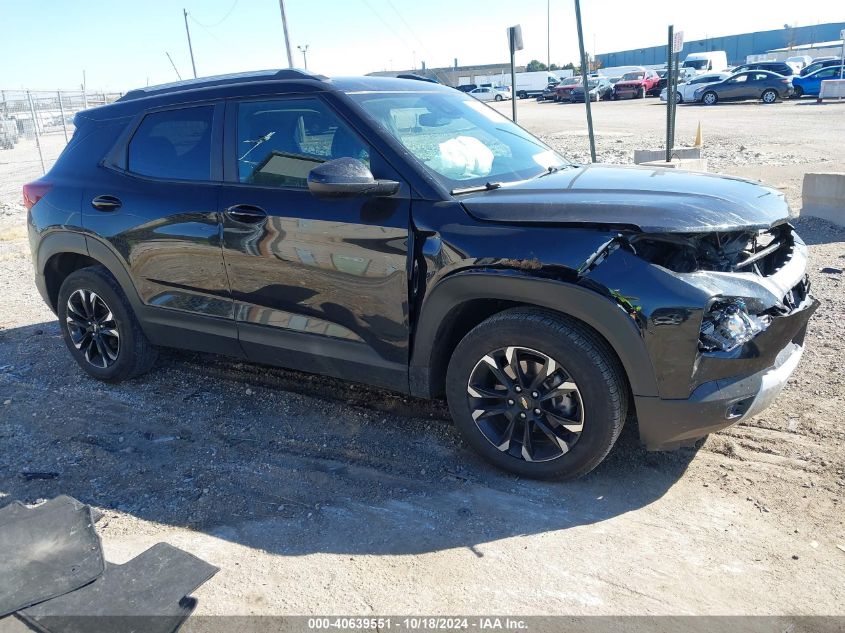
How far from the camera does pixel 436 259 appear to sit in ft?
11.0

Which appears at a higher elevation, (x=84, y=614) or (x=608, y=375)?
(x=608, y=375)

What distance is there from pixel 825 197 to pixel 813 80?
2820 centimetres

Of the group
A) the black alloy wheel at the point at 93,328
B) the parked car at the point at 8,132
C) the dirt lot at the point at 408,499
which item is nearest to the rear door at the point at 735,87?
the parked car at the point at 8,132

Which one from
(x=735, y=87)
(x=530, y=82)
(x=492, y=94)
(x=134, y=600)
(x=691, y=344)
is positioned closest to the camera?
(x=134, y=600)

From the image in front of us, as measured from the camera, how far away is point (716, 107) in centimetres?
3067

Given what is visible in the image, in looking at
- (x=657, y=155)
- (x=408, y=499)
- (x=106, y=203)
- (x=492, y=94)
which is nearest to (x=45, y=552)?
(x=408, y=499)

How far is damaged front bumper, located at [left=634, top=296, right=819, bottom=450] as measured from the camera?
9.77ft

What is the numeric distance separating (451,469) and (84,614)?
5.76 feet

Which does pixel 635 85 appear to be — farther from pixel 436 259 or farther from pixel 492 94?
pixel 436 259

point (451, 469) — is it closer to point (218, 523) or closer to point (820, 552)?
point (218, 523)

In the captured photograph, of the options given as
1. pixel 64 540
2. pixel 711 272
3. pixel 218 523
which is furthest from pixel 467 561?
pixel 64 540

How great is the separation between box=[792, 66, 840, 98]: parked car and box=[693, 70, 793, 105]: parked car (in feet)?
2.16

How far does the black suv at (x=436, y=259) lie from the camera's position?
2.99m

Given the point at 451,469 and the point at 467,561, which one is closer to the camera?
the point at 467,561
